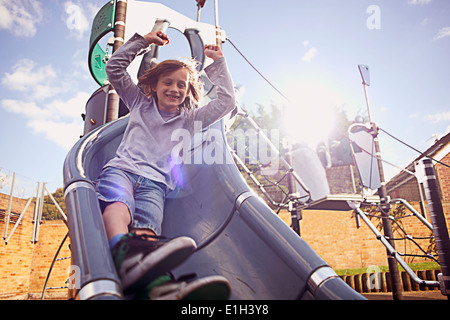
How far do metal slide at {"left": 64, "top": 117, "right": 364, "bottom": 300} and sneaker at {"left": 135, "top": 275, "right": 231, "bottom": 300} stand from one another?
0.09m

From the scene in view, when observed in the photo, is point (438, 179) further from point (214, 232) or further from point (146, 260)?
point (146, 260)

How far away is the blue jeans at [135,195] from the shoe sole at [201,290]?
0.37 m

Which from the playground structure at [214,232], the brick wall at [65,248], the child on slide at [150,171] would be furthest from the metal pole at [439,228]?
the brick wall at [65,248]

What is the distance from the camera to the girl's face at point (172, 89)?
57.8 inches

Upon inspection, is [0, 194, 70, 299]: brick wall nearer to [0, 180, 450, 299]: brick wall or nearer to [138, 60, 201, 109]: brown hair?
[0, 180, 450, 299]: brick wall

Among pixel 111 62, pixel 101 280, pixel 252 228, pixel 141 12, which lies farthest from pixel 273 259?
pixel 141 12

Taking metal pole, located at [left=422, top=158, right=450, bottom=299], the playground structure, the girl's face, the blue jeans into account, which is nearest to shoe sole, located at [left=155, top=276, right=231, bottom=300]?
the playground structure

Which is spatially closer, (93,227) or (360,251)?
(93,227)

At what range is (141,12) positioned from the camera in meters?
2.52

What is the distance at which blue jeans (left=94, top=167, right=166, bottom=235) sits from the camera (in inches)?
44.8

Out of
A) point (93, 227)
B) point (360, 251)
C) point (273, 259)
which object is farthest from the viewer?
point (360, 251)

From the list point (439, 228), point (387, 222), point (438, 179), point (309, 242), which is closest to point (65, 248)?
point (309, 242)
